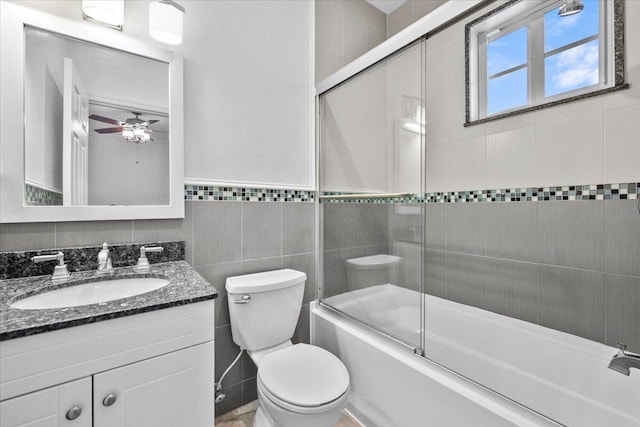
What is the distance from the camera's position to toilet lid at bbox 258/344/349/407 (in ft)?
3.73

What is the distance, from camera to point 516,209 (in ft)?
5.45

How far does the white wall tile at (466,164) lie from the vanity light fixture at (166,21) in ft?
5.54

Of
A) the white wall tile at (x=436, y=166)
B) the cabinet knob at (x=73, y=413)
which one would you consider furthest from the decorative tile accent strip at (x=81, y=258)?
the white wall tile at (x=436, y=166)

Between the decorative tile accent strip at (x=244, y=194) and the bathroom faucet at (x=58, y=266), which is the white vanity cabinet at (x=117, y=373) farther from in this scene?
the decorative tile accent strip at (x=244, y=194)

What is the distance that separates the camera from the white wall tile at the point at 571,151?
139 centimetres

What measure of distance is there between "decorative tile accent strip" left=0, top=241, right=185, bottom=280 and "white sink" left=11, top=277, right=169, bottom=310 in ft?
0.47

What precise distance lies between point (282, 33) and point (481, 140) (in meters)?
1.41

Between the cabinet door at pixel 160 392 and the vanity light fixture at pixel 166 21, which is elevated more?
the vanity light fixture at pixel 166 21

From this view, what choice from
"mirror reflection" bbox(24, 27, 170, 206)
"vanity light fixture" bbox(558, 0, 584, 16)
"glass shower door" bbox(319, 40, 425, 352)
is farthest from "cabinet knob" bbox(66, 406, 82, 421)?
"vanity light fixture" bbox(558, 0, 584, 16)

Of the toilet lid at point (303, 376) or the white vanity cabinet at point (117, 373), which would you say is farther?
the toilet lid at point (303, 376)

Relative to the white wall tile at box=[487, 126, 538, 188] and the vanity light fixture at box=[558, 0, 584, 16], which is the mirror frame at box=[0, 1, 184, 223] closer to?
the white wall tile at box=[487, 126, 538, 188]

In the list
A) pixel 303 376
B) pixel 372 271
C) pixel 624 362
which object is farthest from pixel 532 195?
pixel 303 376

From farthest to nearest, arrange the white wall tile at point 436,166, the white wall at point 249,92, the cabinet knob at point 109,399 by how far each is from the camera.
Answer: the white wall tile at point 436,166, the white wall at point 249,92, the cabinet knob at point 109,399

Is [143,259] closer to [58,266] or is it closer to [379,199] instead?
[58,266]
